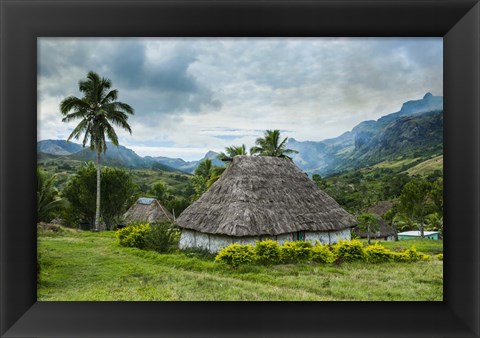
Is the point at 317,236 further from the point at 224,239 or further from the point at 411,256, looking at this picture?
the point at 411,256

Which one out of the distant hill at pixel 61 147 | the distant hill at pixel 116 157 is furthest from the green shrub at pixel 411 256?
the distant hill at pixel 61 147

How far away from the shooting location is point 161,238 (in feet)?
16.8

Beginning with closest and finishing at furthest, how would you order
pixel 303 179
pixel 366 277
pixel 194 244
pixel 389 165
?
1. pixel 366 277
2. pixel 389 165
3. pixel 194 244
4. pixel 303 179

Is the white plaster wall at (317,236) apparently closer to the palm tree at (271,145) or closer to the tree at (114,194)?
the palm tree at (271,145)

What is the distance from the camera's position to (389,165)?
402 cm

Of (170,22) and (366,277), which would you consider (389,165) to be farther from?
(170,22)

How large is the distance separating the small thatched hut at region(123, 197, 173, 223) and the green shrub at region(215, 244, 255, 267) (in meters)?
2.66

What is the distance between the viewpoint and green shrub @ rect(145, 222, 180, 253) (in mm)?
4957

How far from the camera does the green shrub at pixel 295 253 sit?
3906 mm

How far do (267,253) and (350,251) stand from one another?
1030 mm

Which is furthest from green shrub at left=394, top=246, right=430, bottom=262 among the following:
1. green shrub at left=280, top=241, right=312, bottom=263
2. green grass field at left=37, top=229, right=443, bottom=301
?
green shrub at left=280, top=241, right=312, bottom=263

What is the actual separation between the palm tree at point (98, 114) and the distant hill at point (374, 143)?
99.4 inches

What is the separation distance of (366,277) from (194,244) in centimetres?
302
